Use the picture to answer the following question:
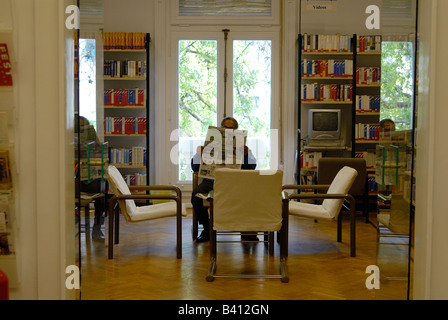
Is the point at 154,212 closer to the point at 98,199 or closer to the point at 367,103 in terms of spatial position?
the point at 98,199

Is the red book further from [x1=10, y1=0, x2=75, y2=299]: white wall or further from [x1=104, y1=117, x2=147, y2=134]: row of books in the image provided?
[x1=104, y1=117, x2=147, y2=134]: row of books

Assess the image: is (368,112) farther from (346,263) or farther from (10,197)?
(10,197)

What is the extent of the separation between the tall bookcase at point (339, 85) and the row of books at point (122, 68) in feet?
8.09

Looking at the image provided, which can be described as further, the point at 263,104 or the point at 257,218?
the point at 263,104

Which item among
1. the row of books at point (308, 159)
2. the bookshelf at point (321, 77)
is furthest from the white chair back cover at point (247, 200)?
the row of books at point (308, 159)

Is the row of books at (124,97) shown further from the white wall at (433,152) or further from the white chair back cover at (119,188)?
the white wall at (433,152)

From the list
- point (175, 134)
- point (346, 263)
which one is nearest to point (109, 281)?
A: point (346, 263)

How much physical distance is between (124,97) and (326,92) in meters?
3.07

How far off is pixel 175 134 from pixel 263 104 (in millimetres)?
1475

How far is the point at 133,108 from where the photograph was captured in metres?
8.25

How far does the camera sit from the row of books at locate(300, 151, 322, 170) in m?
Answer: 8.12

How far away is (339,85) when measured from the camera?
8.13 metres
